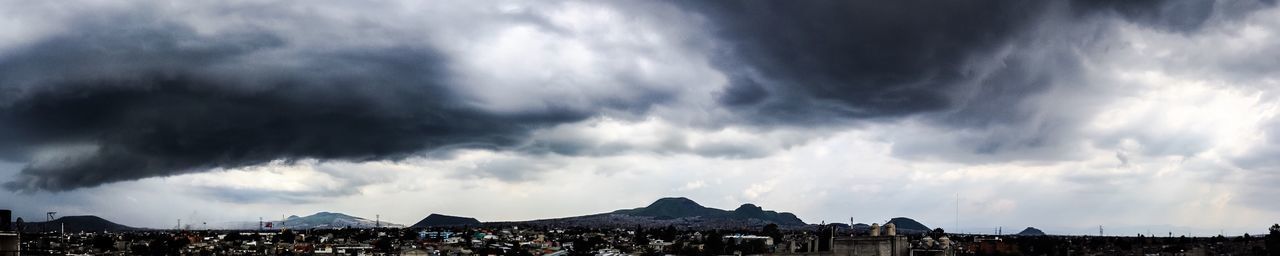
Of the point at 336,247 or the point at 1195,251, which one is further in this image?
the point at 336,247

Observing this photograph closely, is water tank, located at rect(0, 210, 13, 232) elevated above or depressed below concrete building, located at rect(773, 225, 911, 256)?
above

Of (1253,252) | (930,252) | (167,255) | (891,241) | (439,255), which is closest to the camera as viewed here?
(891,241)

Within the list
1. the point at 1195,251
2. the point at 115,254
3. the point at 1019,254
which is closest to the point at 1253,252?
the point at 1195,251

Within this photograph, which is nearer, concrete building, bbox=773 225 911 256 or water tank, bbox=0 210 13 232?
water tank, bbox=0 210 13 232

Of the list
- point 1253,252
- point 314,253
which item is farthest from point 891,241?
point 314,253

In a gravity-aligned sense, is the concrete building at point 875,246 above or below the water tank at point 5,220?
below

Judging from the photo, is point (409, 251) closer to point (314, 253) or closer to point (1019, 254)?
point (314, 253)

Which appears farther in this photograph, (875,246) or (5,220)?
(875,246)

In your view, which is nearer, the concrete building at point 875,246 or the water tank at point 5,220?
the water tank at point 5,220

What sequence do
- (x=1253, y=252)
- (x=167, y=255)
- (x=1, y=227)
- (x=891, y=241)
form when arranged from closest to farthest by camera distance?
(x=1, y=227) < (x=891, y=241) < (x=1253, y=252) < (x=167, y=255)
